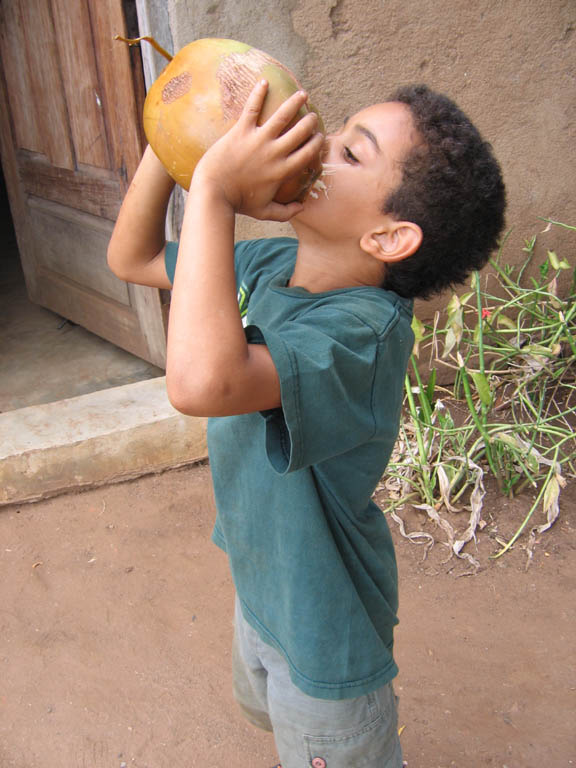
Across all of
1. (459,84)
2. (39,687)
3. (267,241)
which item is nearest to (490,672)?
(39,687)

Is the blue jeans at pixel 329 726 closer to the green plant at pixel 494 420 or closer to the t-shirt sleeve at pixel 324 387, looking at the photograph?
the t-shirt sleeve at pixel 324 387

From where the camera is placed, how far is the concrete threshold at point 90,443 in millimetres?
2875

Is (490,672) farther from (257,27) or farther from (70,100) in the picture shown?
(70,100)

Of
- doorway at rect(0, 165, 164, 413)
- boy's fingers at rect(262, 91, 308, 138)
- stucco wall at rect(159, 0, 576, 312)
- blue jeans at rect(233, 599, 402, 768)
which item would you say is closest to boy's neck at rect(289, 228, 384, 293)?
boy's fingers at rect(262, 91, 308, 138)

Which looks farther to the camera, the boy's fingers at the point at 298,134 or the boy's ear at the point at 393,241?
the boy's ear at the point at 393,241

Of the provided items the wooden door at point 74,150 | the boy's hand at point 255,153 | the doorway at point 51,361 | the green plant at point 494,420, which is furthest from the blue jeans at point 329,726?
the doorway at point 51,361

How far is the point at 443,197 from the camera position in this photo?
119cm

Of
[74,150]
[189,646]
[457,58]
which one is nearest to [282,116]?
[189,646]

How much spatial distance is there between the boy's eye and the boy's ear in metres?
0.11

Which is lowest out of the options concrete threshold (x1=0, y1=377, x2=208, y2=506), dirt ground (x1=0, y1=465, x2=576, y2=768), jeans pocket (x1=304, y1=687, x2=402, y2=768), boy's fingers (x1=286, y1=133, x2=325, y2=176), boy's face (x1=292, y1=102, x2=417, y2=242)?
dirt ground (x1=0, y1=465, x2=576, y2=768)

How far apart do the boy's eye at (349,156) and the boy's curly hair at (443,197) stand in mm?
80

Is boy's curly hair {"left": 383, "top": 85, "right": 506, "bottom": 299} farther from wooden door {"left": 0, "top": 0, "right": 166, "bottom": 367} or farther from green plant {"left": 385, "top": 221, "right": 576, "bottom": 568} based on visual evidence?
wooden door {"left": 0, "top": 0, "right": 166, "bottom": 367}

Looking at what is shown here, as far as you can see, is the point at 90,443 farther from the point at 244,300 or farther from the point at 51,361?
the point at 244,300

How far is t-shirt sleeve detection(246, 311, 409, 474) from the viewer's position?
3.22ft
